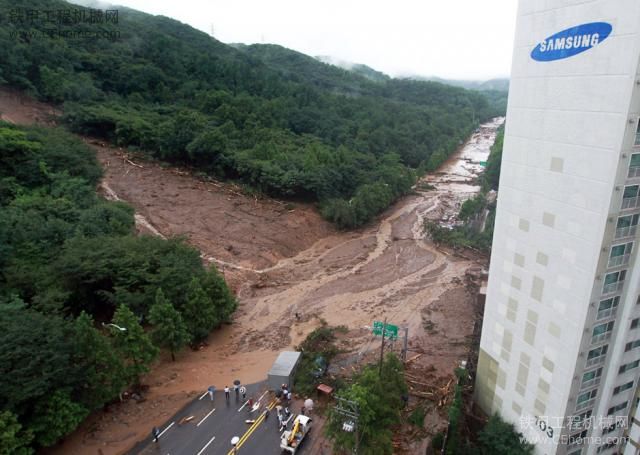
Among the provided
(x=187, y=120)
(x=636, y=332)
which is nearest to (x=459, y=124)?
(x=187, y=120)

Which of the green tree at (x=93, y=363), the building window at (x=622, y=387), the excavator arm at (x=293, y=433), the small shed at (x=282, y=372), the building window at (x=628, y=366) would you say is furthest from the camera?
the small shed at (x=282, y=372)

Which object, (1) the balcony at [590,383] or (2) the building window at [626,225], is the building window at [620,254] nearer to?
(2) the building window at [626,225]

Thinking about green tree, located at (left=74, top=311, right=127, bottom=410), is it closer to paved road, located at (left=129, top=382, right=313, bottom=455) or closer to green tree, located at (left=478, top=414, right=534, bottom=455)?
paved road, located at (left=129, top=382, right=313, bottom=455)

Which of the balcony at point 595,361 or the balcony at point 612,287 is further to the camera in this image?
the balcony at point 595,361

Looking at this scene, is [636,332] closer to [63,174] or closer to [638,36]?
[638,36]

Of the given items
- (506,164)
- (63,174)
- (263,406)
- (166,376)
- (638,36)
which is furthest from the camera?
(63,174)

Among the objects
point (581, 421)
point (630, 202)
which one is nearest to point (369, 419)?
point (581, 421)

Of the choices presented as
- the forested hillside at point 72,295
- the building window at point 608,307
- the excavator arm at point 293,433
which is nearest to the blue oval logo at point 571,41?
the building window at point 608,307
